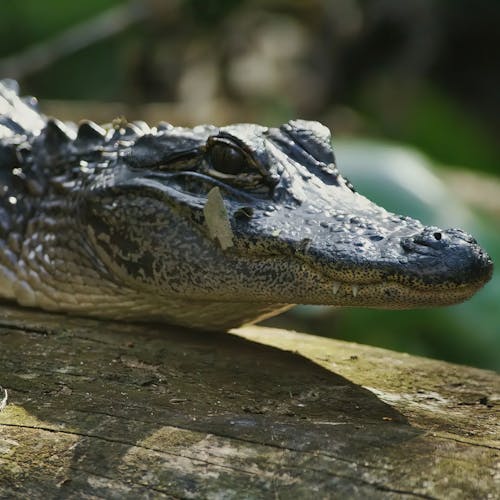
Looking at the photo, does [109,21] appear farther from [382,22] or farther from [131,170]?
[131,170]

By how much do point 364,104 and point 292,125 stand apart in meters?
7.12

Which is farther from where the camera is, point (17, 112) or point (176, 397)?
point (17, 112)

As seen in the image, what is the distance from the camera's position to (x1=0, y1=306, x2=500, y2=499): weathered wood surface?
6.05ft

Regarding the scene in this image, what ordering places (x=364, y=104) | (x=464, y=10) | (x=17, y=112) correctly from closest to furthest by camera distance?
(x=17, y=112) → (x=364, y=104) → (x=464, y=10)

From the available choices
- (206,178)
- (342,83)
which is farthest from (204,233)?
(342,83)

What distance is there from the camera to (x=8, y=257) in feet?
10.3

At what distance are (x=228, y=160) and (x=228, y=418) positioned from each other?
897 millimetres

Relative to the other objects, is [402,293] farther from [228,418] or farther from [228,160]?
[228,160]

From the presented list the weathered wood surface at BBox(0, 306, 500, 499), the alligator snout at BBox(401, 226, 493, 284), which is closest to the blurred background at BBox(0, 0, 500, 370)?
the weathered wood surface at BBox(0, 306, 500, 499)

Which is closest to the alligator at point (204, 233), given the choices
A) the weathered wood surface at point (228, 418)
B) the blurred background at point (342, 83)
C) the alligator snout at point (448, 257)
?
the alligator snout at point (448, 257)

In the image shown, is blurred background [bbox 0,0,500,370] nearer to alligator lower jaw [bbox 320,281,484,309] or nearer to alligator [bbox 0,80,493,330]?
alligator [bbox 0,80,493,330]

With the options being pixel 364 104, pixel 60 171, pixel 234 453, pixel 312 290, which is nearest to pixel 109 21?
pixel 364 104

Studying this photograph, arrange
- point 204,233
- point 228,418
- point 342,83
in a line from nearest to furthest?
1. point 228,418
2. point 204,233
3. point 342,83

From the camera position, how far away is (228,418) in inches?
83.8
